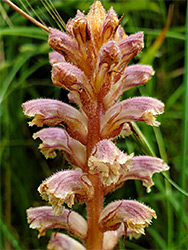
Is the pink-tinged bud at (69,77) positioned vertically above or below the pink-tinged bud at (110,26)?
below

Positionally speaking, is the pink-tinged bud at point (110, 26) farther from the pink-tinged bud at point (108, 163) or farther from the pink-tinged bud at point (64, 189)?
the pink-tinged bud at point (64, 189)

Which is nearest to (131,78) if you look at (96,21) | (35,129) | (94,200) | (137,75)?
(137,75)

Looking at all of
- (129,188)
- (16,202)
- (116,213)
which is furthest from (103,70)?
(16,202)

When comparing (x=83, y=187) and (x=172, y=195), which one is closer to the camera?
(x=83, y=187)

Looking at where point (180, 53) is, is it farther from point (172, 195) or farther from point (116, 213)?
point (116, 213)

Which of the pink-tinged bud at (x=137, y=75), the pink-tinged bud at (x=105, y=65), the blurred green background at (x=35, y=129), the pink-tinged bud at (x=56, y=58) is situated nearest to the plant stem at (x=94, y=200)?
the pink-tinged bud at (x=105, y=65)

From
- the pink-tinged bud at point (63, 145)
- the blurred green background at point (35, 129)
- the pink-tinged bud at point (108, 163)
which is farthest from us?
the blurred green background at point (35, 129)
